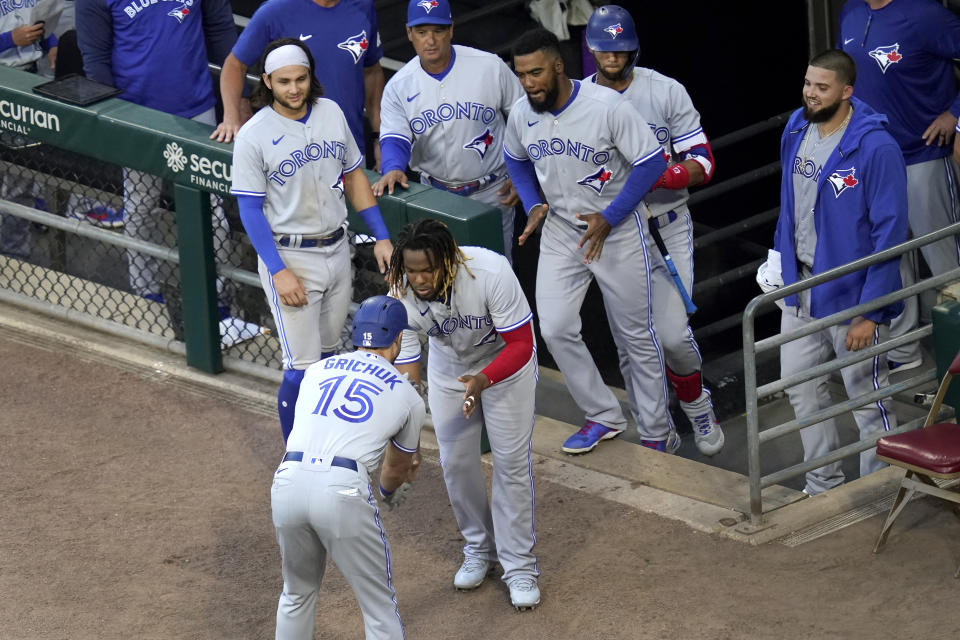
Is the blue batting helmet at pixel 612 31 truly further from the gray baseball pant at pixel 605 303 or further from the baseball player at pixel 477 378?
the baseball player at pixel 477 378

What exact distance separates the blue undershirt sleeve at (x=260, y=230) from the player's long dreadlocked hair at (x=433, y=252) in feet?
2.86

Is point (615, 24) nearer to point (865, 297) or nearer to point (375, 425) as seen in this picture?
point (865, 297)

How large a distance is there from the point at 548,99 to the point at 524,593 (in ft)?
6.75

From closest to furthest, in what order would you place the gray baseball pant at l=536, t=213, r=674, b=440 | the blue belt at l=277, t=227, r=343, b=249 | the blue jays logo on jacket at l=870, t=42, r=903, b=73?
the blue belt at l=277, t=227, r=343, b=249
the gray baseball pant at l=536, t=213, r=674, b=440
the blue jays logo on jacket at l=870, t=42, r=903, b=73

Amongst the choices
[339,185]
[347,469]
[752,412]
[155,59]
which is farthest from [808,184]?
[155,59]

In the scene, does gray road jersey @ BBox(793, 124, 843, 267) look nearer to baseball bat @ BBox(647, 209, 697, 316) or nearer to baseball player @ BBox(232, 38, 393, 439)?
baseball bat @ BBox(647, 209, 697, 316)

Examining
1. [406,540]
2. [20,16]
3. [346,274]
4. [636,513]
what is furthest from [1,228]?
[636,513]

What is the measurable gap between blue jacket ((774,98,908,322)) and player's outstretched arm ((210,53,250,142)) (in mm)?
2560

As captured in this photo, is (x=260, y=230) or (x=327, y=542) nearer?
(x=327, y=542)

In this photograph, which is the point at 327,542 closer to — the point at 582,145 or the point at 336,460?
the point at 336,460

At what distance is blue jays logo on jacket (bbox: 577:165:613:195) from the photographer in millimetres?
6180

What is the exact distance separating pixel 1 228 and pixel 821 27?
17.1ft

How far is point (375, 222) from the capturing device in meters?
6.08

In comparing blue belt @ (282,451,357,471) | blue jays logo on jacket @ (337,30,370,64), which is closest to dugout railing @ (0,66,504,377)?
blue jays logo on jacket @ (337,30,370,64)
